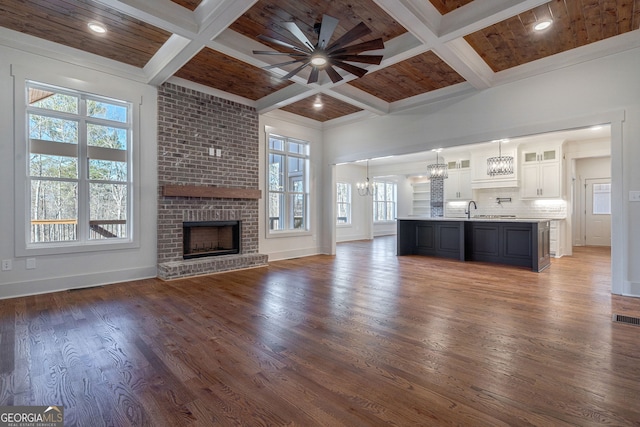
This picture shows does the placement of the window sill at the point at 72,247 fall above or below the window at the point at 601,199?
below

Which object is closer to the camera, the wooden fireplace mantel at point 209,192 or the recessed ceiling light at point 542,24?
the recessed ceiling light at point 542,24

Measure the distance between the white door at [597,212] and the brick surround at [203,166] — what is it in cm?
1004

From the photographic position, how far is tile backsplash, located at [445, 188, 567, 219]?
7906 millimetres

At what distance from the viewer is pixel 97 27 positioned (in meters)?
3.71

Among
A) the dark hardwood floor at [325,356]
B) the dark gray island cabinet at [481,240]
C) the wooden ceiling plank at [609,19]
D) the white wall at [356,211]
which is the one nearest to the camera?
the dark hardwood floor at [325,356]

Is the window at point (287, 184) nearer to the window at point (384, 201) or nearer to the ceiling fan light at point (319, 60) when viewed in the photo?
the ceiling fan light at point (319, 60)

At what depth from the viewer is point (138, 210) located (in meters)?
4.94

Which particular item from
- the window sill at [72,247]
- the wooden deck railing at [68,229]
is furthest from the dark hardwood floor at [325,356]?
the wooden deck railing at [68,229]

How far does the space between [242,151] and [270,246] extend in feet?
6.91

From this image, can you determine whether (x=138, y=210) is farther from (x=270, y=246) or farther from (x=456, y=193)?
(x=456, y=193)

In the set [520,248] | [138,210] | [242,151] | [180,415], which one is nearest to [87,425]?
[180,415]

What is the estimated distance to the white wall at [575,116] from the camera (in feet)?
12.8

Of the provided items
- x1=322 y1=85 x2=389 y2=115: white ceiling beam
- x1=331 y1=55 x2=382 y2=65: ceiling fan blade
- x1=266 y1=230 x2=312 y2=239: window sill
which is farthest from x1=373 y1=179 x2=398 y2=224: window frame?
x1=331 y1=55 x2=382 y2=65: ceiling fan blade

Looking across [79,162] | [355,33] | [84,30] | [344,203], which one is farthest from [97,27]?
[344,203]
